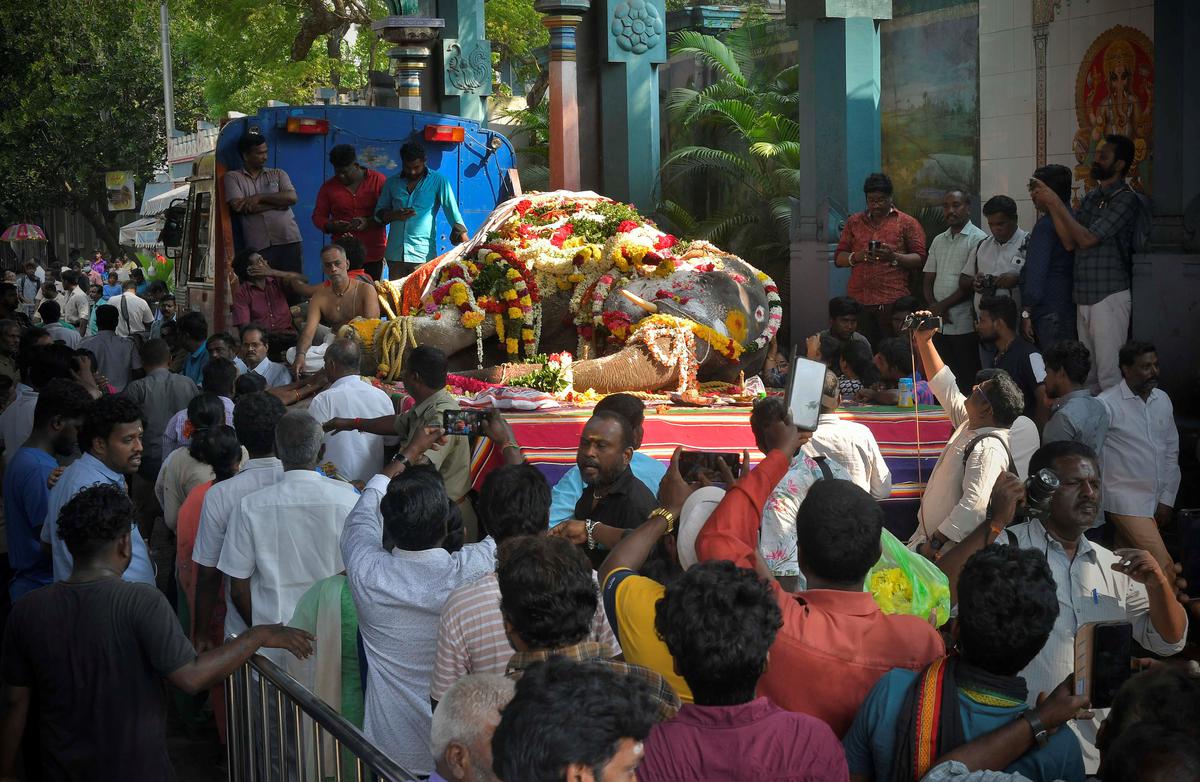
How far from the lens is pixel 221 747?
248 inches

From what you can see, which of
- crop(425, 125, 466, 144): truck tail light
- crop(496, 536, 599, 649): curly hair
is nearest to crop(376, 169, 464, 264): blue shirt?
crop(425, 125, 466, 144): truck tail light

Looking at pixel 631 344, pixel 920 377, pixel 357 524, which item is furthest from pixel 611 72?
pixel 357 524

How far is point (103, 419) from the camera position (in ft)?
18.8

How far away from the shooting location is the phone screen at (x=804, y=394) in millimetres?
4332

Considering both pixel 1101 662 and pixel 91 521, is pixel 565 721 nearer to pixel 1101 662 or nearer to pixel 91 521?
pixel 1101 662

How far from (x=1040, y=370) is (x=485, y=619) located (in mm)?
4965

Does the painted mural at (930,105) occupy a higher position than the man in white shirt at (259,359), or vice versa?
the painted mural at (930,105)

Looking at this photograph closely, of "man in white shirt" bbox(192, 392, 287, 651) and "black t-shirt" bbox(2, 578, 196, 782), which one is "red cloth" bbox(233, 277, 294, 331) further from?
"black t-shirt" bbox(2, 578, 196, 782)

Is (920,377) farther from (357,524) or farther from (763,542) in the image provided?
(357,524)

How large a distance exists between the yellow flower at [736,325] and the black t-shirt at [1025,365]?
2.52 metres

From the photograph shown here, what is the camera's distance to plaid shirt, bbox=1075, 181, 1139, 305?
28.4 ft

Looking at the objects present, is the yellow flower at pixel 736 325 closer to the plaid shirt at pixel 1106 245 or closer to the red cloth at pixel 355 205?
the plaid shirt at pixel 1106 245

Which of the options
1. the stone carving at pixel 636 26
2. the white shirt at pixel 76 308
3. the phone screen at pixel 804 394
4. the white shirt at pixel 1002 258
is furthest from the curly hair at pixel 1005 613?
the white shirt at pixel 76 308

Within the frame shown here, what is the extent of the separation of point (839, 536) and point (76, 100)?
1400 inches
